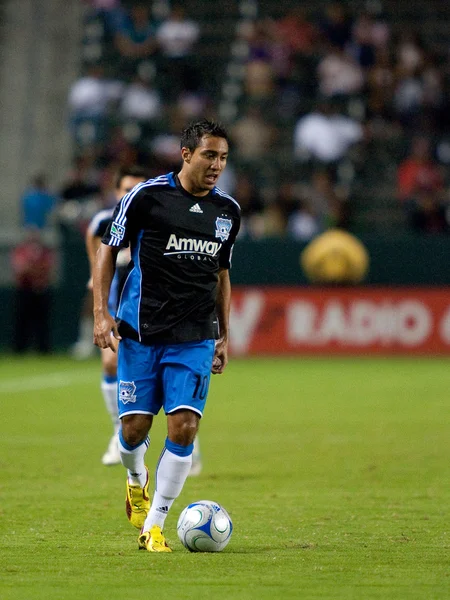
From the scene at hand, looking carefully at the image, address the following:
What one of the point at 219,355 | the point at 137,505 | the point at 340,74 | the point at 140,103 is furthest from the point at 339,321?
the point at 137,505

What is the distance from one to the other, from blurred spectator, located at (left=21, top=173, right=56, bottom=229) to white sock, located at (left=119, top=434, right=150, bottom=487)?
51.8 feet

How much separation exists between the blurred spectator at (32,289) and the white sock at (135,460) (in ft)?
49.9

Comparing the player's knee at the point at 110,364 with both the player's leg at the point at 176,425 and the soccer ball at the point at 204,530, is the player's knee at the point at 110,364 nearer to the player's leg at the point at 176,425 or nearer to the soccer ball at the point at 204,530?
the player's leg at the point at 176,425

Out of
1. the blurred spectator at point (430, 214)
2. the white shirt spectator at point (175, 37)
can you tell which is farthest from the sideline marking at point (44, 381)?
the white shirt spectator at point (175, 37)

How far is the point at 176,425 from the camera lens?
687 centimetres

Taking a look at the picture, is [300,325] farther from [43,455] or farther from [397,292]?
[43,455]

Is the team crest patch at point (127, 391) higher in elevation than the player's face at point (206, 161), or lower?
lower

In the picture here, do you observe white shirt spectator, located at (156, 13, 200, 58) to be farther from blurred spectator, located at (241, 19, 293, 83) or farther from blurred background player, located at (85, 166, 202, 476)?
blurred background player, located at (85, 166, 202, 476)

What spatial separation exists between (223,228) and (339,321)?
15363mm

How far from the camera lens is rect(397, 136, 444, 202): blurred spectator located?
23.3 meters

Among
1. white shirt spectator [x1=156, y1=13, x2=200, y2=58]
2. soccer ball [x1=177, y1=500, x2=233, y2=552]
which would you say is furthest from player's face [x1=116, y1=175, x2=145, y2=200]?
white shirt spectator [x1=156, y1=13, x2=200, y2=58]

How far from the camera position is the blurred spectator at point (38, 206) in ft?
75.1

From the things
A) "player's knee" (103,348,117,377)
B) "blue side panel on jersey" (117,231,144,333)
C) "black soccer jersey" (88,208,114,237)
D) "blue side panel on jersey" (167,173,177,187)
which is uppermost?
"blue side panel on jersey" (167,173,177,187)

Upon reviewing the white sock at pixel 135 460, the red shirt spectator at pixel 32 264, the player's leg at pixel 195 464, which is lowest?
the red shirt spectator at pixel 32 264
